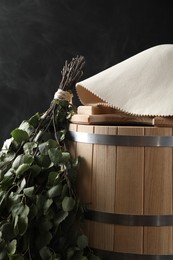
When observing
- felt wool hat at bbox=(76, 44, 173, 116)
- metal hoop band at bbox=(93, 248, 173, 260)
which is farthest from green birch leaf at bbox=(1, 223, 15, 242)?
felt wool hat at bbox=(76, 44, 173, 116)

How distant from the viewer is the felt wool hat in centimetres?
168

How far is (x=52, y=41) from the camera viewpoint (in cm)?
332

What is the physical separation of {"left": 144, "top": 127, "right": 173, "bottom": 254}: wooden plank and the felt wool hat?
122 mm

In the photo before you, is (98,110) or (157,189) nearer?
(157,189)

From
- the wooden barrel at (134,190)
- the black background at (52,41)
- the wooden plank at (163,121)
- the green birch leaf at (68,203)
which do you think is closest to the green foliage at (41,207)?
the green birch leaf at (68,203)

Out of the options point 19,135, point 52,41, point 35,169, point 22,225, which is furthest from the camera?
point 52,41

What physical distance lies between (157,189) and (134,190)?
0.08 metres

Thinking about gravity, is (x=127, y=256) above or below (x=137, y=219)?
below

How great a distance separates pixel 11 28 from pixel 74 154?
1.84 metres

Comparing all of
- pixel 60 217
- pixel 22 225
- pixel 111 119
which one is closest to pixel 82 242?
pixel 60 217

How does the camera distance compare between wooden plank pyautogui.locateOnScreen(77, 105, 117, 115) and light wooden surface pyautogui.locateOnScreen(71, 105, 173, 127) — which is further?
wooden plank pyautogui.locateOnScreen(77, 105, 117, 115)

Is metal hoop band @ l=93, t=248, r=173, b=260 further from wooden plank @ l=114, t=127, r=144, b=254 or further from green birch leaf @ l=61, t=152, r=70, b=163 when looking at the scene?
green birch leaf @ l=61, t=152, r=70, b=163

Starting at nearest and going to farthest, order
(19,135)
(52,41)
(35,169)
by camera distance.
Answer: (35,169), (19,135), (52,41)

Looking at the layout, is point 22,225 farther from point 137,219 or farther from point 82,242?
point 137,219
